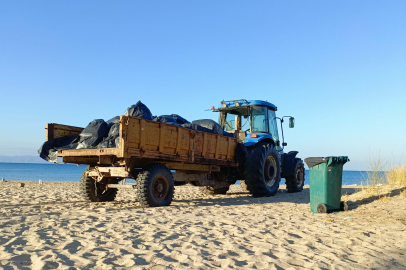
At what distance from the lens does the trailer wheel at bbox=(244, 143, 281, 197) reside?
9844 millimetres

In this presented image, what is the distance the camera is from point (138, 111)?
7.27 metres

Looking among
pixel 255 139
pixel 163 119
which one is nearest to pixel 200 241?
pixel 163 119

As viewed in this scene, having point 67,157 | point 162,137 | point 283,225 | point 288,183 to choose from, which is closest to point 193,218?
point 283,225

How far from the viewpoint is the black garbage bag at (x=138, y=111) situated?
7.21 metres

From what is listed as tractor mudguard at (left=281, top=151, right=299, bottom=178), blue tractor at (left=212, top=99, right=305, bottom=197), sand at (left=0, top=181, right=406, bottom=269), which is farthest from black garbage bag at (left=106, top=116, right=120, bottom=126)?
tractor mudguard at (left=281, top=151, right=299, bottom=178)

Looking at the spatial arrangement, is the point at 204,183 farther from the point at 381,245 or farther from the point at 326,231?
the point at 381,245

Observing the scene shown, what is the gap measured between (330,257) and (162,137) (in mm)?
4377

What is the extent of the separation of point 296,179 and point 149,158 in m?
7.07

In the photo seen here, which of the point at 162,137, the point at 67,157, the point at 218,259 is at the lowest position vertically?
the point at 218,259

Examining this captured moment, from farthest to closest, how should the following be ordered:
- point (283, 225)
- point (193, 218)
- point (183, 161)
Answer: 1. point (183, 161)
2. point (193, 218)
3. point (283, 225)

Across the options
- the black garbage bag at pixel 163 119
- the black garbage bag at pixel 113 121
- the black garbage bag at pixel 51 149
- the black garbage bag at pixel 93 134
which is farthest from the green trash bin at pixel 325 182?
the black garbage bag at pixel 51 149

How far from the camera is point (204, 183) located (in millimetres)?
9289

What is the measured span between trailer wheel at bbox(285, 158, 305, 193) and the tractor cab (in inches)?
70.4

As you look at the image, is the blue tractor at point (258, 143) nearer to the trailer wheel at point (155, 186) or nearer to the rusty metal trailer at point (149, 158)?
the rusty metal trailer at point (149, 158)
